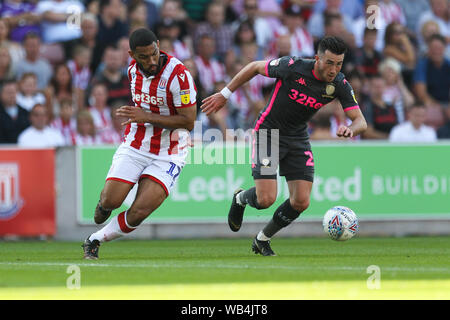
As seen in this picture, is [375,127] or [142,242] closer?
[142,242]

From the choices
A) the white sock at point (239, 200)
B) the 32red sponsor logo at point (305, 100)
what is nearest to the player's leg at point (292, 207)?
the white sock at point (239, 200)

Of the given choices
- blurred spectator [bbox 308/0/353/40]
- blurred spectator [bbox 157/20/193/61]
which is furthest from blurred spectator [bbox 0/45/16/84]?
blurred spectator [bbox 308/0/353/40]

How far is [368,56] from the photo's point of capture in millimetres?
17609

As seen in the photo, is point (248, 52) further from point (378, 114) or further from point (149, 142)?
point (149, 142)

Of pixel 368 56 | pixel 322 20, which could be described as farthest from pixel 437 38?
pixel 322 20

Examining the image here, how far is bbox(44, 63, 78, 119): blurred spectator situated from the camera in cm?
1584

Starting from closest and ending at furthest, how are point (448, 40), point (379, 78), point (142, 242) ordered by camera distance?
point (142, 242)
point (379, 78)
point (448, 40)

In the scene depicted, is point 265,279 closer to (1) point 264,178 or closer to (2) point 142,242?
(1) point 264,178

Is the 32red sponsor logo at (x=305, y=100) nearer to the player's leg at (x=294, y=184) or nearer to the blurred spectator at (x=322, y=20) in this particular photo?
the player's leg at (x=294, y=184)

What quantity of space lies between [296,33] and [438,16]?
3352mm

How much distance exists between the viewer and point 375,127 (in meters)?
16.5

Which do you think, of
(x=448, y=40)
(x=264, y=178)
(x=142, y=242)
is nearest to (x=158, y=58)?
(x=264, y=178)

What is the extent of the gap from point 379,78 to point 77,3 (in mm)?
5643

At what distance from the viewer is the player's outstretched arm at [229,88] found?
394 inches
